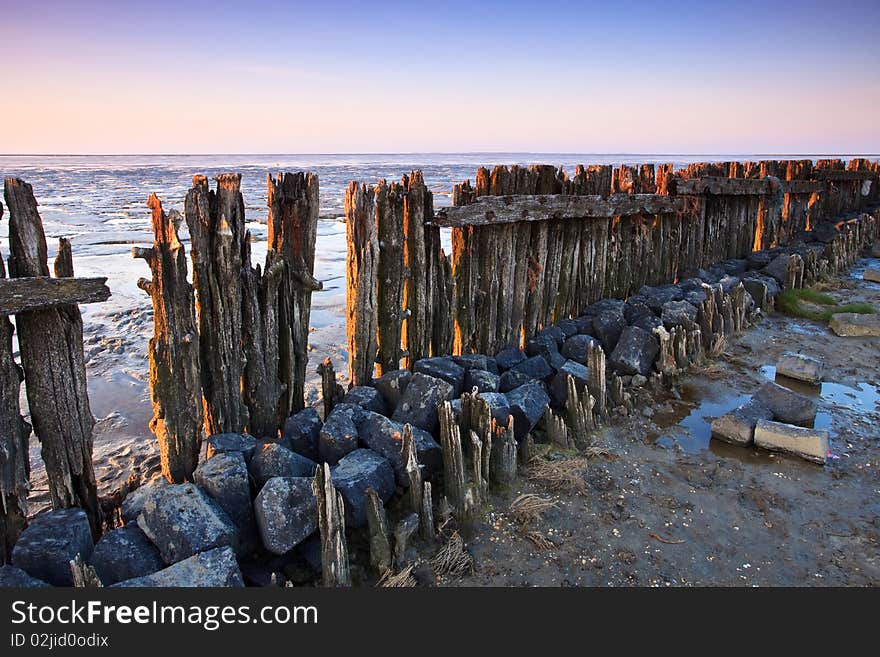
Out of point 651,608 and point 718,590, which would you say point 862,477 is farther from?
point 651,608

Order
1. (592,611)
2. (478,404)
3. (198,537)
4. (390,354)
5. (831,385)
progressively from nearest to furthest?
(592,611) → (198,537) → (478,404) → (390,354) → (831,385)

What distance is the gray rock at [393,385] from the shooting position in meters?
4.89

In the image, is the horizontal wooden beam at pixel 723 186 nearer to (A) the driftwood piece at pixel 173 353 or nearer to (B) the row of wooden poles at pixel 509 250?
(B) the row of wooden poles at pixel 509 250

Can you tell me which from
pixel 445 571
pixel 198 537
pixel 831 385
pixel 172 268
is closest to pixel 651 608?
pixel 445 571

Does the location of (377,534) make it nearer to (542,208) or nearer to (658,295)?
(542,208)

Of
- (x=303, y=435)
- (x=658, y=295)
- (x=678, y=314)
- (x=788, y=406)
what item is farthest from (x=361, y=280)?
(x=658, y=295)

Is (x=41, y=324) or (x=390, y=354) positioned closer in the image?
(x=41, y=324)

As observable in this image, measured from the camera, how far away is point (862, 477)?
15.1 feet

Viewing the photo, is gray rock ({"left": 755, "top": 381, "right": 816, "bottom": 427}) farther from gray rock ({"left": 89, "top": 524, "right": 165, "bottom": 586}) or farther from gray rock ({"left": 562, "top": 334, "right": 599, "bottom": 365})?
gray rock ({"left": 89, "top": 524, "right": 165, "bottom": 586})

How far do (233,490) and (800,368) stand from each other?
20.3 ft

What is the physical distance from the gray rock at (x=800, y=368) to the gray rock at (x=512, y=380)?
3.34m

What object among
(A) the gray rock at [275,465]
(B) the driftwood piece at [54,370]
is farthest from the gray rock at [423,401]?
(B) the driftwood piece at [54,370]

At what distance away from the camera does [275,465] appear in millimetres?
3734

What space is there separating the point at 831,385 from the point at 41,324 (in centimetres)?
746
